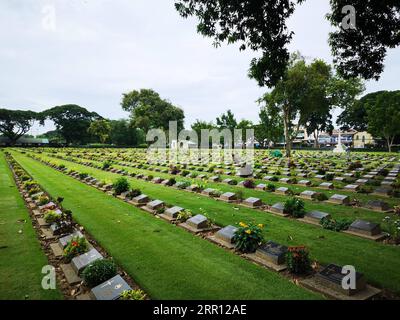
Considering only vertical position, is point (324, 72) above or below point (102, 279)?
above

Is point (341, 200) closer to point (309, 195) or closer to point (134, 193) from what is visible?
point (309, 195)

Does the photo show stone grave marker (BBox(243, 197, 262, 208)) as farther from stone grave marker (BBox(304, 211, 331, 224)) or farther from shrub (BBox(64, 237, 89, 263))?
shrub (BBox(64, 237, 89, 263))

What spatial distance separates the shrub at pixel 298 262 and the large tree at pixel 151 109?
165 feet

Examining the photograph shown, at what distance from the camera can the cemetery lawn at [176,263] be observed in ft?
14.9

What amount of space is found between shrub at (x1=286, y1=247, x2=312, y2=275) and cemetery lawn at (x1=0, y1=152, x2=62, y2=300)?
4245mm

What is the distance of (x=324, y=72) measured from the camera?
29531 millimetres

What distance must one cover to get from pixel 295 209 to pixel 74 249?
262 inches

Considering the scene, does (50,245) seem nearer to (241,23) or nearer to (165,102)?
(241,23)

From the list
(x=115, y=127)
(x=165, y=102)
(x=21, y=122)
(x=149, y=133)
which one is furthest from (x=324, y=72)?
(x=21, y=122)

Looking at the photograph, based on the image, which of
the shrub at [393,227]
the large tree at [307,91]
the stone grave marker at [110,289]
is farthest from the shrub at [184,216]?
the large tree at [307,91]

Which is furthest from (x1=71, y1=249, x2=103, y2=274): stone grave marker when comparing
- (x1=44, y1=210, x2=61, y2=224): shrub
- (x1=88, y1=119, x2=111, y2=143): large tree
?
(x1=88, y1=119, x2=111, y2=143): large tree

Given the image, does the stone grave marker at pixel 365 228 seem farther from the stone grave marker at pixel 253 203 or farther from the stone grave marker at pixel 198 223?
the stone grave marker at pixel 198 223
